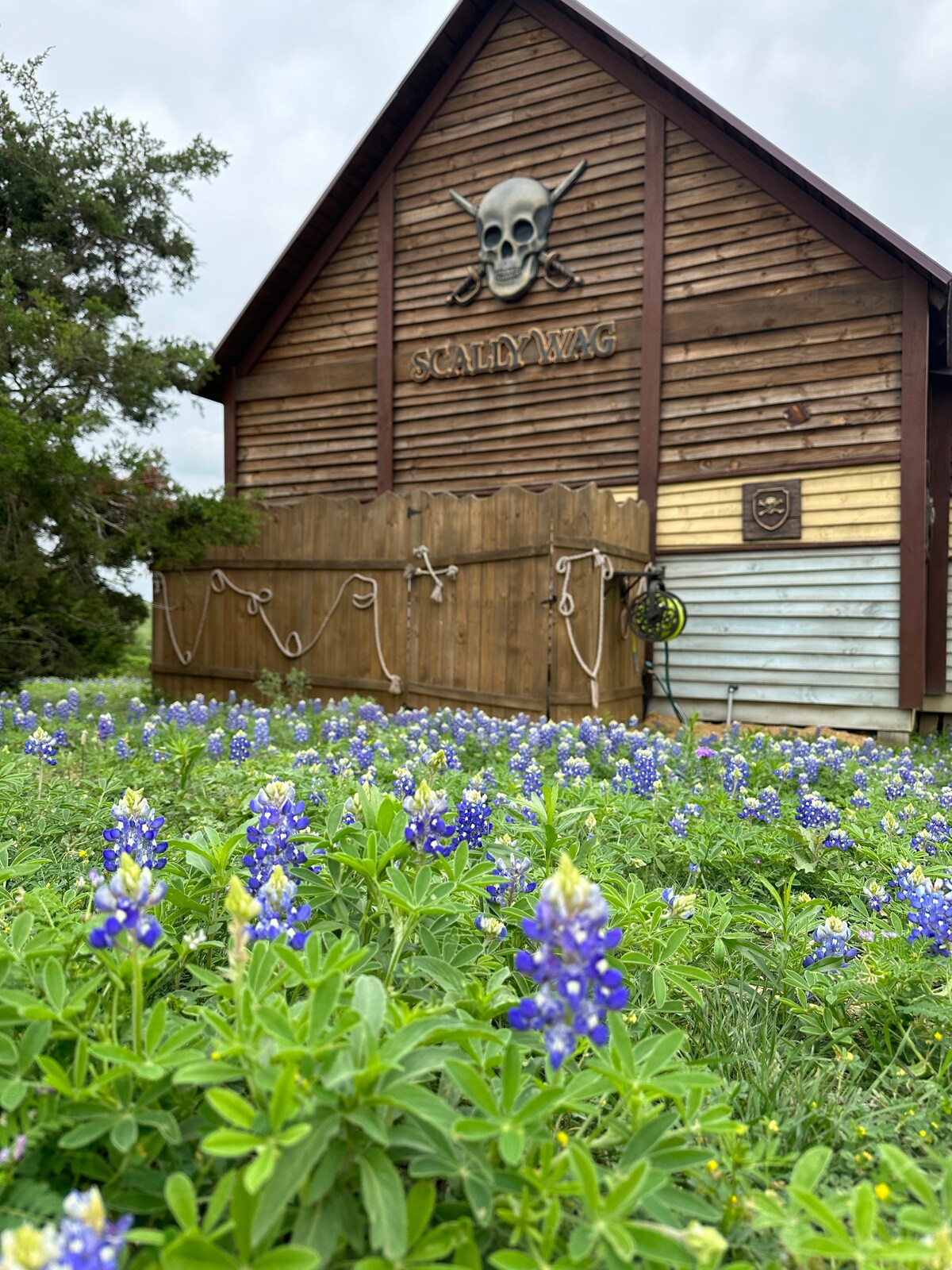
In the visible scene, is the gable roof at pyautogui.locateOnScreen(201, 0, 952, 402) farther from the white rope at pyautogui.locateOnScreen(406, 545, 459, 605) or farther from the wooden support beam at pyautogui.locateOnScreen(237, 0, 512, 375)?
the white rope at pyautogui.locateOnScreen(406, 545, 459, 605)

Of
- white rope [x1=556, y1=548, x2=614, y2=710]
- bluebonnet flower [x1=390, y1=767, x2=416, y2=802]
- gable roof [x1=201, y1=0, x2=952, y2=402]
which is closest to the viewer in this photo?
bluebonnet flower [x1=390, y1=767, x2=416, y2=802]

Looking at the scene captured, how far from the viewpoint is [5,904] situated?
1902mm

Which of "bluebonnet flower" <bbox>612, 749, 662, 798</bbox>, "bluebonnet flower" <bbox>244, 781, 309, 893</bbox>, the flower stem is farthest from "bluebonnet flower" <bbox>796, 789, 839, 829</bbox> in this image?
the flower stem

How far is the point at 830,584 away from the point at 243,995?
8040 mm

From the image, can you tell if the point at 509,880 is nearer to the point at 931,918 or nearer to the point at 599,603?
the point at 931,918

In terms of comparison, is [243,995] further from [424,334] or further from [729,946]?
[424,334]

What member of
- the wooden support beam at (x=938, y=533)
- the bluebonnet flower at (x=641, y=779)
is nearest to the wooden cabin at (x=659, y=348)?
the wooden support beam at (x=938, y=533)

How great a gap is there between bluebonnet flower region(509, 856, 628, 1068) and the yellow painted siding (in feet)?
25.6

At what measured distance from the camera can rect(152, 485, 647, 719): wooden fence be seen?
738cm

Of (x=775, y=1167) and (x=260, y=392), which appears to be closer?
(x=775, y=1167)

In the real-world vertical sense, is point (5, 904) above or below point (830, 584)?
below

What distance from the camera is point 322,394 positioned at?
36.9 ft

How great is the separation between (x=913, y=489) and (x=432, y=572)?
460 cm

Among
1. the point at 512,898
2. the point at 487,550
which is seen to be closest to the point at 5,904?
the point at 512,898
